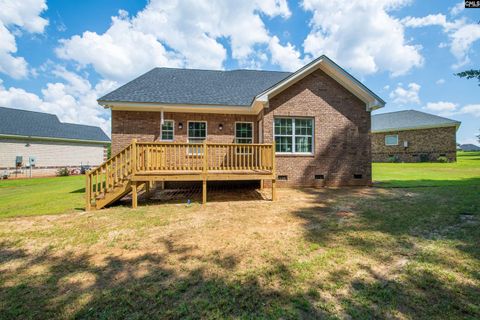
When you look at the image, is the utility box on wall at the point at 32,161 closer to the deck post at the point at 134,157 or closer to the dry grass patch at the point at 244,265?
the dry grass patch at the point at 244,265

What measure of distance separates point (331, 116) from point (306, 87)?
1.75 metres

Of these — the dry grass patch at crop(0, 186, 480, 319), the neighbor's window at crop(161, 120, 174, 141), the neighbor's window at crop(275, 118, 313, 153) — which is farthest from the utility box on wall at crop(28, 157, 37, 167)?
the neighbor's window at crop(275, 118, 313, 153)

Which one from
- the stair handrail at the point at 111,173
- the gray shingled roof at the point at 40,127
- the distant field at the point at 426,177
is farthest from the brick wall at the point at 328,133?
the gray shingled roof at the point at 40,127

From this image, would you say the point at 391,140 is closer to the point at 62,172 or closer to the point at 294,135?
the point at 294,135

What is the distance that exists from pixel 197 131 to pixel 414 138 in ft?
84.3

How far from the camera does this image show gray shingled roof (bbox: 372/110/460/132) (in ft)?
77.8

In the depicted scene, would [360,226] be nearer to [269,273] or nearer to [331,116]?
[269,273]

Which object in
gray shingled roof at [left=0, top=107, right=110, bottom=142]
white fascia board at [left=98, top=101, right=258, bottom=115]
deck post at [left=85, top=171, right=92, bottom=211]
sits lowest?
deck post at [left=85, top=171, right=92, bottom=211]

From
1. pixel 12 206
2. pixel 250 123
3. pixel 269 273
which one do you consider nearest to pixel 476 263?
pixel 269 273

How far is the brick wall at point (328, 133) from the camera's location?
9.95m

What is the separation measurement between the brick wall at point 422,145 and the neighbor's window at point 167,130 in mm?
26303

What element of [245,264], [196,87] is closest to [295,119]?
[196,87]

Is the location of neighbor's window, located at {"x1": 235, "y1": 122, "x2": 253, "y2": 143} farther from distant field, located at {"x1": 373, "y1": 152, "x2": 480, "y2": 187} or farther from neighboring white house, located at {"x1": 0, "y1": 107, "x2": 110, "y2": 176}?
neighboring white house, located at {"x1": 0, "y1": 107, "x2": 110, "y2": 176}

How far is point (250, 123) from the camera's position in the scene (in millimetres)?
11422
